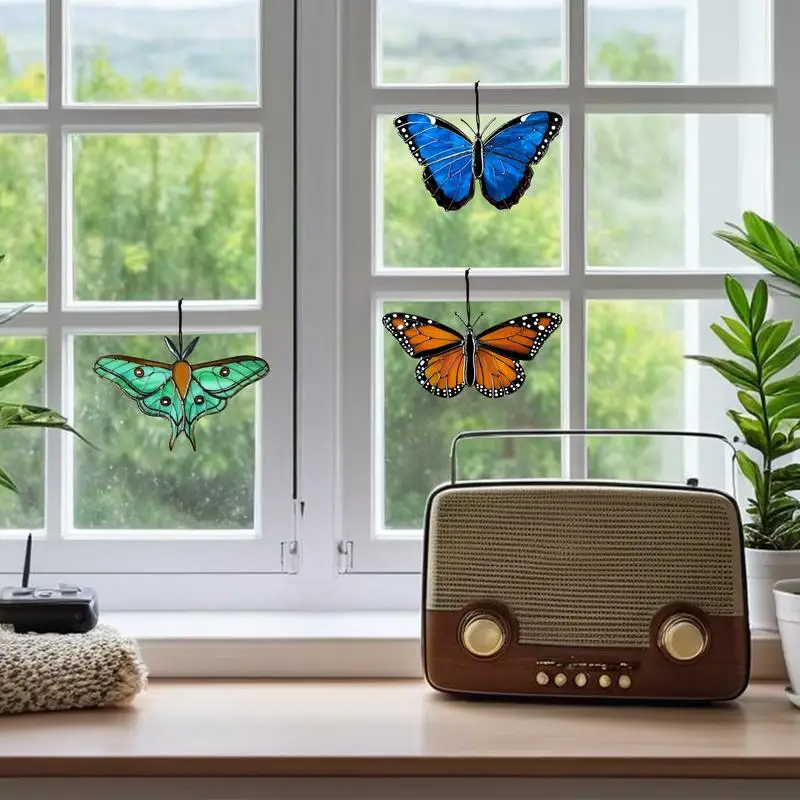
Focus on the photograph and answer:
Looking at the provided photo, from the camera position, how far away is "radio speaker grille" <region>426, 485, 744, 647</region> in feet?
3.98

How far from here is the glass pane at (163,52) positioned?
1551 millimetres

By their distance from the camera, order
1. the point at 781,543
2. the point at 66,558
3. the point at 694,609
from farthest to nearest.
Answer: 1. the point at 66,558
2. the point at 781,543
3. the point at 694,609

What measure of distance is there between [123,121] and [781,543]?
3.71ft

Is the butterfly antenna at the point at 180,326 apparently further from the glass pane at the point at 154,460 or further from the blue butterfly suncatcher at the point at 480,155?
the blue butterfly suncatcher at the point at 480,155

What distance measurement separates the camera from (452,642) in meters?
1.23

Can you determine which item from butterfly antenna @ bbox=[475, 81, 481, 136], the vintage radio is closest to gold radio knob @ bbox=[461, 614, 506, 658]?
the vintage radio

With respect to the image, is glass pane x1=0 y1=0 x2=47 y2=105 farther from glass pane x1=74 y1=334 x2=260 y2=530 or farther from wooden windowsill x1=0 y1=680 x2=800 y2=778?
wooden windowsill x1=0 y1=680 x2=800 y2=778

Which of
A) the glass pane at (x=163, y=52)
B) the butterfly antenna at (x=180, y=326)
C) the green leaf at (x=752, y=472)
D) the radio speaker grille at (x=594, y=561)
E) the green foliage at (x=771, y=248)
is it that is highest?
the glass pane at (x=163, y=52)

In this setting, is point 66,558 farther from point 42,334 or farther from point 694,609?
point 694,609

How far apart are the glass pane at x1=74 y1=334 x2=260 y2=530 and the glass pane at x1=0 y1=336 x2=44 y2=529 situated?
57 millimetres

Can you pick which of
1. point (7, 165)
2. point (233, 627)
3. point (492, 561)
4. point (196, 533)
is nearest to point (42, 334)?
point (7, 165)

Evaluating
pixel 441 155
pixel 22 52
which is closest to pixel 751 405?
pixel 441 155

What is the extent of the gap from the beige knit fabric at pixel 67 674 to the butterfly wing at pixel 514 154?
809 mm

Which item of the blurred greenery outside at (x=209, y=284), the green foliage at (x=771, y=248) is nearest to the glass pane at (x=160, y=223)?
the blurred greenery outside at (x=209, y=284)
